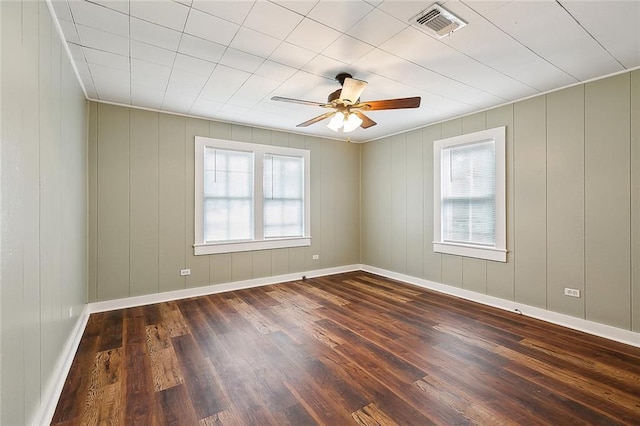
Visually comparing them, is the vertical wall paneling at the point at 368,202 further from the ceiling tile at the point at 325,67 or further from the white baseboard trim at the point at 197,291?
the ceiling tile at the point at 325,67

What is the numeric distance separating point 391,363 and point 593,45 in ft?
10.4

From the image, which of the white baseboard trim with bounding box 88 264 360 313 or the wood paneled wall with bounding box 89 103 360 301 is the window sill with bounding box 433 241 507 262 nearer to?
the white baseboard trim with bounding box 88 264 360 313

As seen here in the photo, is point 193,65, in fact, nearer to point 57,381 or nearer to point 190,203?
point 190,203

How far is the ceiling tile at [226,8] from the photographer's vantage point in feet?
6.49

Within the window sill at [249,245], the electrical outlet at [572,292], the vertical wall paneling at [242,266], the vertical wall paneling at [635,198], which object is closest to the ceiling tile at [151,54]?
the window sill at [249,245]

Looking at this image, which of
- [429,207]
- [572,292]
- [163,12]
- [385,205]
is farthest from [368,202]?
[163,12]

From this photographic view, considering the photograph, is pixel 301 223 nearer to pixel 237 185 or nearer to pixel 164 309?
pixel 237 185

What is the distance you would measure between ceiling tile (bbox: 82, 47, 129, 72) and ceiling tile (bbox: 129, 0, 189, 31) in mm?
789

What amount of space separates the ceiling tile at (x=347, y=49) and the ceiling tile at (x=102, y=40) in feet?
5.51

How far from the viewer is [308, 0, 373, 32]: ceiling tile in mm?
1988

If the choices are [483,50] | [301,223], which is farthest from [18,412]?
[301,223]

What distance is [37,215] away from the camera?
177 centimetres

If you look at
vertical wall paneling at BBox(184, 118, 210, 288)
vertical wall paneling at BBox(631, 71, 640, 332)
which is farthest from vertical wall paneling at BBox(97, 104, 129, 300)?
vertical wall paneling at BBox(631, 71, 640, 332)

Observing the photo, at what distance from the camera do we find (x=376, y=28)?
227cm
